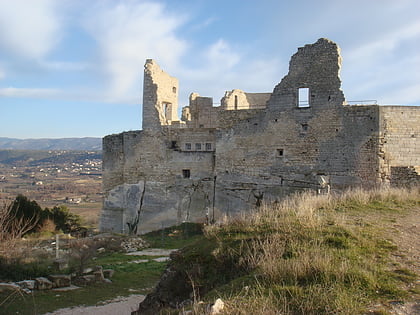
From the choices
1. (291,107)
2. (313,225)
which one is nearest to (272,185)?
(291,107)

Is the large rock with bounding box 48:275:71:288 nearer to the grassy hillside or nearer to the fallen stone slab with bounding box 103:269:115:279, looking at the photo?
the fallen stone slab with bounding box 103:269:115:279

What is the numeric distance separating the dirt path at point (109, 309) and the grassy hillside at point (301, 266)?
2615 millimetres

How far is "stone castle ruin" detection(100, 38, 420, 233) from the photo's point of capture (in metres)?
16.3

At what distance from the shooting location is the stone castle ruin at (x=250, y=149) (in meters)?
16.3

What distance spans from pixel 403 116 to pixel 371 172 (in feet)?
8.49

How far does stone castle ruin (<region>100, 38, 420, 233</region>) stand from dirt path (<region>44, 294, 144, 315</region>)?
379 inches

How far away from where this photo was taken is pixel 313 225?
7.48 meters

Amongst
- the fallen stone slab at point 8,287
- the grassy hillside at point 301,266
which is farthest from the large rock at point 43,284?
the grassy hillside at point 301,266

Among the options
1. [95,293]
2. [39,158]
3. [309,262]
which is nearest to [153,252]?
[95,293]

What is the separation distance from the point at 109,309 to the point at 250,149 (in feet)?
36.0

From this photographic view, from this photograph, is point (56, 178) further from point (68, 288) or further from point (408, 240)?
point (408, 240)

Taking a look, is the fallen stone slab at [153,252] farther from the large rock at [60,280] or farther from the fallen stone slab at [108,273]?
the large rock at [60,280]

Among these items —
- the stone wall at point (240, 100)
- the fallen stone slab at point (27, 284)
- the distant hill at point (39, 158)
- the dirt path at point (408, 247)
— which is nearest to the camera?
the dirt path at point (408, 247)

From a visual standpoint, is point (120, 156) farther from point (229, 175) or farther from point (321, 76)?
point (321, 76)
